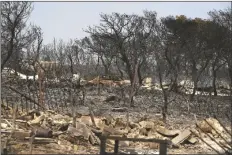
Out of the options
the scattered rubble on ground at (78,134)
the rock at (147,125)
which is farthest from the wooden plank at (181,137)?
the rock at (147,125)

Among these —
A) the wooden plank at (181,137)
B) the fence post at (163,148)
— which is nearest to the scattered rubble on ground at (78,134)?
the wooden plank at (181,137)

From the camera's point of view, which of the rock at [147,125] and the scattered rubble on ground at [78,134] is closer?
the scattered rubble on ground at [78,134]

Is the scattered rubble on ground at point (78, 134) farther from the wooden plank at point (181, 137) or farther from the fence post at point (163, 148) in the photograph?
the fence post at point (163, 148)

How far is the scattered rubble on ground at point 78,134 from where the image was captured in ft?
33.4

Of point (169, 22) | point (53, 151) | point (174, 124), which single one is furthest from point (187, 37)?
point (53, 151)

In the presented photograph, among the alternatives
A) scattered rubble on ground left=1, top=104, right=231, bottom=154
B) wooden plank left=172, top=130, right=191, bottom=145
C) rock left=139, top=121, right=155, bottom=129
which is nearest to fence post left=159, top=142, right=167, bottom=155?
scattered rubble on ground left=1, top=104, right=231, bottom=154

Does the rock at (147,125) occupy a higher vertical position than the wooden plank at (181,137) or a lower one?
higher

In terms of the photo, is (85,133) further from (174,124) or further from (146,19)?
(146,19)

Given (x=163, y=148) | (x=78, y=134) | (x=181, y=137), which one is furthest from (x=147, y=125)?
(x=163, y=148)

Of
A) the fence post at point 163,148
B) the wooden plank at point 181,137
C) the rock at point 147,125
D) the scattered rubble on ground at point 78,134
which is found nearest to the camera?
the fence post at point 163,148

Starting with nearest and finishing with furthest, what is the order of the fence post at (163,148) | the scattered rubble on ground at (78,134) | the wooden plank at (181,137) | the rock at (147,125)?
the fence post at (163,148), the scattered rubble on ground at (78,134), the wooden plank at (181,137), the rock at (147,125)

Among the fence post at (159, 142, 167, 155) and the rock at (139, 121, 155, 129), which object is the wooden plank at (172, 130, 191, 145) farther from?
the fence post at (159, 142, 167, 155)

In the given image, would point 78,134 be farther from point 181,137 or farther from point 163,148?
point 163,148

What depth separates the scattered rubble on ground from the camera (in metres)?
10.2
